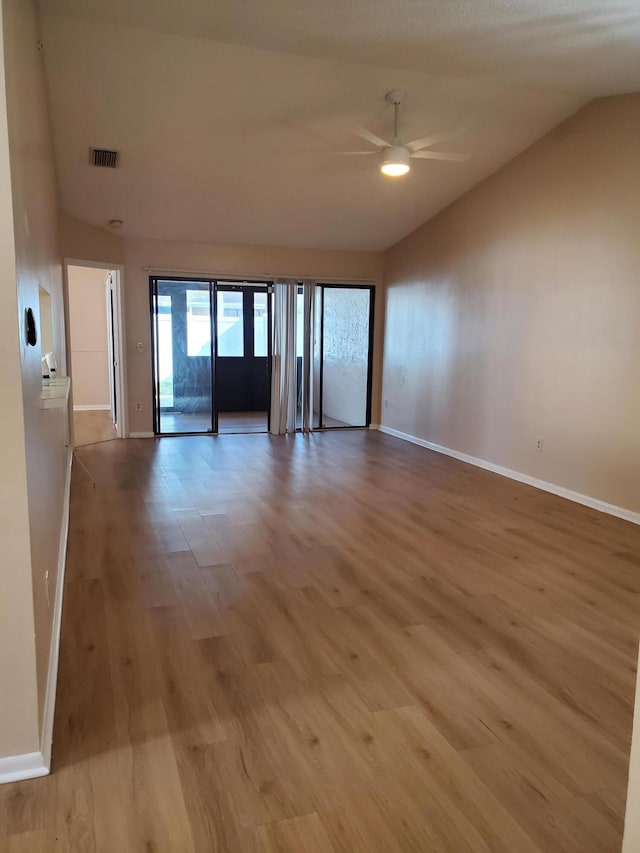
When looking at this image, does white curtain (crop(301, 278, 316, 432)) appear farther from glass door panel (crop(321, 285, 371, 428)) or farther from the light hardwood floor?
the light hardwood floor

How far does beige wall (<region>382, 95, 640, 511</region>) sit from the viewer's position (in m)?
4.40

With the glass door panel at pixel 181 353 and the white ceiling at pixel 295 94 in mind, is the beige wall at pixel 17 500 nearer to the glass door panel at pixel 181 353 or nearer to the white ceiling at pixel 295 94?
the white ceiling at pixel 295 94

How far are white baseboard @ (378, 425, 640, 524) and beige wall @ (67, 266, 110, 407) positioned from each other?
556 cm

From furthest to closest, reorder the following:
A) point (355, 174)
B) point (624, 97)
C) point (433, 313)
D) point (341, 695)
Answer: point (433, 313)
point (355, 174)
point (624, 97)
point (341, 695)

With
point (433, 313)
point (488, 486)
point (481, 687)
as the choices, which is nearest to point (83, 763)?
point (481, 687)

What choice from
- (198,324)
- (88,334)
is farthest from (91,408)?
(198,324)

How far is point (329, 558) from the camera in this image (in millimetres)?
3512

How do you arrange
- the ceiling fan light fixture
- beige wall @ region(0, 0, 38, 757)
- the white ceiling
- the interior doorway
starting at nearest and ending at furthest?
beige wall @ region(0, 0, 38, 757) < the white ceiling < the ceiling fan light fixture < the interior doorway

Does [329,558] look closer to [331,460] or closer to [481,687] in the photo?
[481,687]

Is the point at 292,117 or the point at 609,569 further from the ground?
the point at 292,117

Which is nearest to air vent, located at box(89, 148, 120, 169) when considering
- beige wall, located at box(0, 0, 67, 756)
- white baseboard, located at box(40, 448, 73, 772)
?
beige wall, located at box(0, 0, 67, 756)

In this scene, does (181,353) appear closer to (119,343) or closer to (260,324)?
(119,343)

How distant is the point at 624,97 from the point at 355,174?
7.95ft

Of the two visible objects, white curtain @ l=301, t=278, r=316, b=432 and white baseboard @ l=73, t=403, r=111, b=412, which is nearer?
white curtain @ l=301, t=278, r=316, b=432
